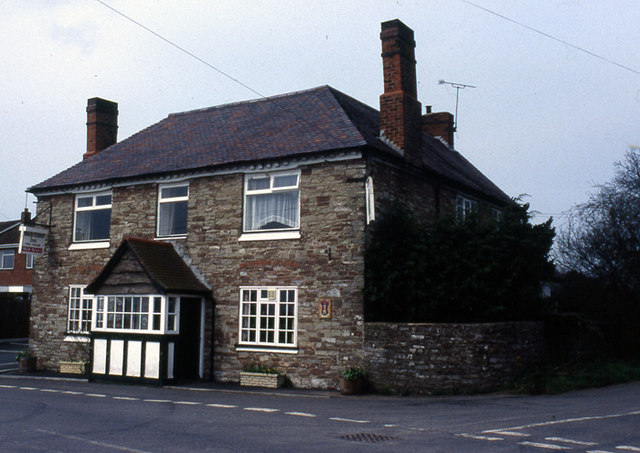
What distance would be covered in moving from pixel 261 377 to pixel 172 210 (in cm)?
606

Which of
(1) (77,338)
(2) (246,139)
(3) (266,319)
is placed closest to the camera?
(3) (266,319)

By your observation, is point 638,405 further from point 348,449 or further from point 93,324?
point 93,324

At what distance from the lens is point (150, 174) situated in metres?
19.6

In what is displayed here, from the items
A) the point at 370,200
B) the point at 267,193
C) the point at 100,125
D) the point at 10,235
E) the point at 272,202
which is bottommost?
the point at 370,200

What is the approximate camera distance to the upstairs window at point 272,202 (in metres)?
17.4

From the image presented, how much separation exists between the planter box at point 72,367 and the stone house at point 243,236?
364 millimetres

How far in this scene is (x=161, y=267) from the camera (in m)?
17.9

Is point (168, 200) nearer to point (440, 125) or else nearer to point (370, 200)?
point (370, 200)

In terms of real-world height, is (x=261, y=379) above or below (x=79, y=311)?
below

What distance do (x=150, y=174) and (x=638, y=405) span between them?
14.2 meters

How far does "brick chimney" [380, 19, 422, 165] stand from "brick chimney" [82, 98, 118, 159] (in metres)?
12.0

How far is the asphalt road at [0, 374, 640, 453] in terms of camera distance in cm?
850

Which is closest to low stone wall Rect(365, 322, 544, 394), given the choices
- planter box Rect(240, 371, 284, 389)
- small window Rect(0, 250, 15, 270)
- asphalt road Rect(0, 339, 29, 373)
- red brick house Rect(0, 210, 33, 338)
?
planter box Rect(240, 371, 284, 389)

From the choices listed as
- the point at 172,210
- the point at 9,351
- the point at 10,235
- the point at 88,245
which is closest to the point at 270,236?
the point at 172,210
